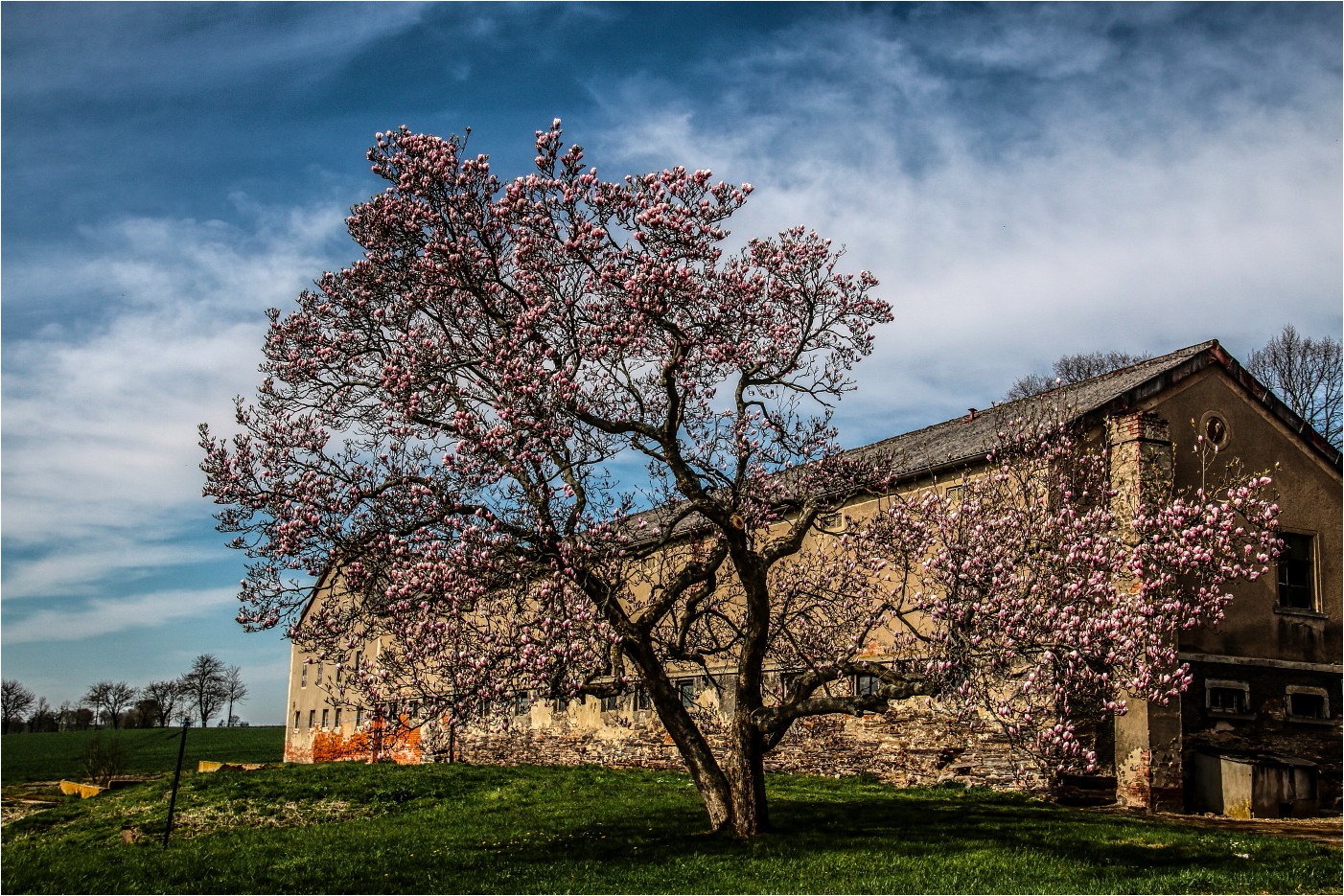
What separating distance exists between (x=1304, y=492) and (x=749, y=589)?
15242mm

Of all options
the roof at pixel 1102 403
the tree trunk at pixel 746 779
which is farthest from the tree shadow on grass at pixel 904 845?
the roof at pixel 1102 403

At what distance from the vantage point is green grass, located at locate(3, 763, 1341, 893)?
11.3 m

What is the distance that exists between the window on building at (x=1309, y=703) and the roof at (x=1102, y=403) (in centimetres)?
505

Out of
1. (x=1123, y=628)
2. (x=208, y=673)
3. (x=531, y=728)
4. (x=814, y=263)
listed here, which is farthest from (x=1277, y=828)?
(x=208, y=673)

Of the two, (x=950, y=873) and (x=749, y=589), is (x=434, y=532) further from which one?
(x=950, y=873)

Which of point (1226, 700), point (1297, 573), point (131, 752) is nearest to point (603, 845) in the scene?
point (1226, 700)

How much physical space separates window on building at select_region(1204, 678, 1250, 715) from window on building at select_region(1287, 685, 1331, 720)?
1.45 metres

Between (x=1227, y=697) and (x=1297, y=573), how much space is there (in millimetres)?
3650

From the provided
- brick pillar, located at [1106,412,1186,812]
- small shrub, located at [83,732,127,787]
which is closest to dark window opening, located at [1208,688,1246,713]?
brick pillar, located at [1106,412,1186,812]

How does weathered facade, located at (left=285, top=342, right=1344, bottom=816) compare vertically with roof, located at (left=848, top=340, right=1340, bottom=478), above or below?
below

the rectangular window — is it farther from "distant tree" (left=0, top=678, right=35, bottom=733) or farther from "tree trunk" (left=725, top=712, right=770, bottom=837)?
"distant tree" (left=0, top=678, right=35, bottom=733)

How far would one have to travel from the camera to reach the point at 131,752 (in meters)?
50.2

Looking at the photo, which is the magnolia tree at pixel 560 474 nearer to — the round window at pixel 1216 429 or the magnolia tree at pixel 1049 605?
the magnolia tree at pixel 1049 605

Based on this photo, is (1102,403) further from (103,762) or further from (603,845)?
(103,762)
